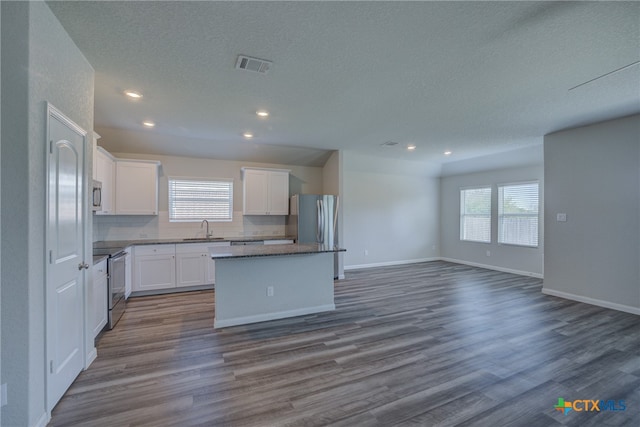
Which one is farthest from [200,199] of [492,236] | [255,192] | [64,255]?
[492,236]

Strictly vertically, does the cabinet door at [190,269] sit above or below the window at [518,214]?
→ below

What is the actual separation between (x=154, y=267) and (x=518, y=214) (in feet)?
24.5

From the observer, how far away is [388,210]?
738 cm

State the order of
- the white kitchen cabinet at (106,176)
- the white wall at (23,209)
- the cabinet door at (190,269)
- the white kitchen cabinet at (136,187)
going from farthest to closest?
the cabinet door at (190,269) < the white kitchen cabinet at (136,187) < the white kitchen cabinet at (106,176) < the white wall at (23,209)

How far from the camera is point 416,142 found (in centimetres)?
531

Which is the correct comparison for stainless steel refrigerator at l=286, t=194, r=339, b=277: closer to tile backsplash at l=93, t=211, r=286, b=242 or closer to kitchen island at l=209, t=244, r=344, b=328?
tile backsplash at l=93, t=211, r=286, b=242

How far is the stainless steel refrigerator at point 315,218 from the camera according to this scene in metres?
5.65

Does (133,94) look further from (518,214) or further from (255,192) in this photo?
(518,214)

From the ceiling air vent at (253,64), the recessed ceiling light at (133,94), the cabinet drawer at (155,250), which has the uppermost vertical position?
the ceiling air vent at (253,64)

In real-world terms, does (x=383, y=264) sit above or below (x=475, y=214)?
below

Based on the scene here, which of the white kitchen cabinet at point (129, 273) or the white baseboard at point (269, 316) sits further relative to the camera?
Answer: the white kitchen cabinet at point (129, 273)

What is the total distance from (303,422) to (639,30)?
3697 mm

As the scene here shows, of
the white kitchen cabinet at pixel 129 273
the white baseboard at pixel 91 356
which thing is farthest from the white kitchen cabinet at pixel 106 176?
the white baseboard at pixel 91 356

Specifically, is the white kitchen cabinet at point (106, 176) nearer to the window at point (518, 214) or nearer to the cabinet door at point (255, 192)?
the cabinet door at point (255, 192)
